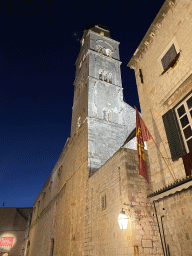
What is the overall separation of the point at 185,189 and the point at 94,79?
579 inches

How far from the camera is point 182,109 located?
251 inches

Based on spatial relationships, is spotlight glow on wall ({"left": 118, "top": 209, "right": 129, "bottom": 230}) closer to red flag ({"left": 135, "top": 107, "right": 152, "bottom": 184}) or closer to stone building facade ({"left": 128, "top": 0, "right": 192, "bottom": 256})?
stone building facade ({"left": 128, "top": 0, "right": 192, "bottom": 256})

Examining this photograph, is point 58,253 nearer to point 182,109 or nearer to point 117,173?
point 117,173

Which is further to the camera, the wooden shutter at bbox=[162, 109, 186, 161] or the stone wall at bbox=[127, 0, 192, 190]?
the stone wall at bbox=[127, 0, 192, 190]

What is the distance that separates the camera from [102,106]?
16719 millimetres

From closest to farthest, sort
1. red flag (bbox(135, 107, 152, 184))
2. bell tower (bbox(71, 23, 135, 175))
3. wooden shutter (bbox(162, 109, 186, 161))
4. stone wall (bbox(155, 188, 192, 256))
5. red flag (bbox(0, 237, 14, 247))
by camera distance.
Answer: stone wall (bbox(155, 188, 192, 256)) < wooden shutter (bbox(162, 109, 186, 161)) < red flag (bbox(135, 107, 152, 184)) < bell tower (bbox(71, 23, 135, 175)) < red flag (bbox(0, 237, 14, 247))

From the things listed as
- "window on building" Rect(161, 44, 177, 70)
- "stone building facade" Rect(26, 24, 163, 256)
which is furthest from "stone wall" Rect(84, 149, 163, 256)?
"window on building" Rect(161, 44, 177, 70)

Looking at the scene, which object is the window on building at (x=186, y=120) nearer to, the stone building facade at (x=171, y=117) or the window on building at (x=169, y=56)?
the stone building facade at (x=171, y=117)

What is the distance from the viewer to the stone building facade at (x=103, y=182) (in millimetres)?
7164

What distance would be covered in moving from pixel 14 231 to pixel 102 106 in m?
31.1

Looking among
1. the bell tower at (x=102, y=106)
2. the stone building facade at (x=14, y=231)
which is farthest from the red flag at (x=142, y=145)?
the stone building facade at (x=14, y=231)

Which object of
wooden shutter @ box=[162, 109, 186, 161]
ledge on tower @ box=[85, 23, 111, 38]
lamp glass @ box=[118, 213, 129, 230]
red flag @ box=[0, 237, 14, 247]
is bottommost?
red flag @ box=[0, 237, 14, 247]

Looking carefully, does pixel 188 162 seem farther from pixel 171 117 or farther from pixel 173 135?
pixel 171 117

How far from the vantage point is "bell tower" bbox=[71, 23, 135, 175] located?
14016 millimetres
